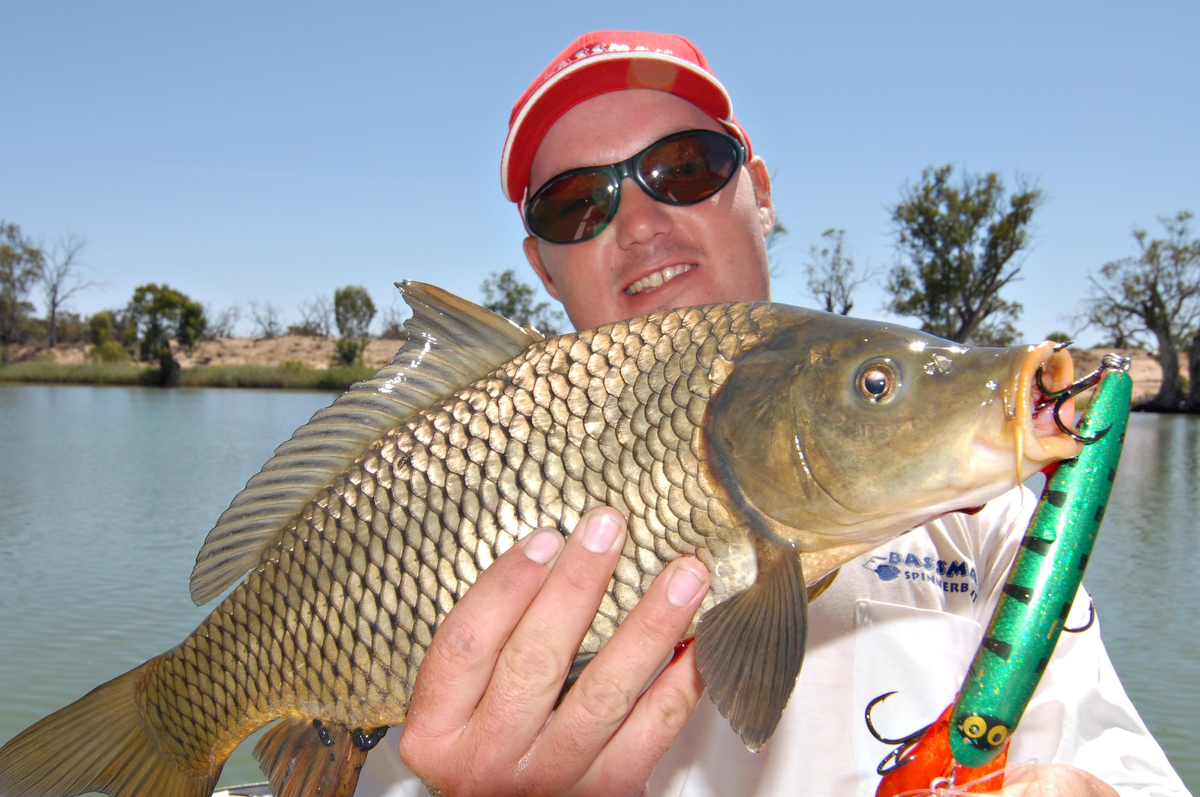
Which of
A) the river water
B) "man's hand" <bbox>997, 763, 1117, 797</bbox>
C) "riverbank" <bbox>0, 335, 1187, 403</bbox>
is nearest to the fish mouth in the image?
"man's hand" <bbox>997, 763, 1117, 797</bbox>

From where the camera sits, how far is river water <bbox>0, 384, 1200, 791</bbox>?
5.34 m

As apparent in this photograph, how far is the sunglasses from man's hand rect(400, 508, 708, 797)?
49.0 inches

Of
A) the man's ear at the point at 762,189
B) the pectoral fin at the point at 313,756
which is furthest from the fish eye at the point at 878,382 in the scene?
the man's ear at the point at 762,189

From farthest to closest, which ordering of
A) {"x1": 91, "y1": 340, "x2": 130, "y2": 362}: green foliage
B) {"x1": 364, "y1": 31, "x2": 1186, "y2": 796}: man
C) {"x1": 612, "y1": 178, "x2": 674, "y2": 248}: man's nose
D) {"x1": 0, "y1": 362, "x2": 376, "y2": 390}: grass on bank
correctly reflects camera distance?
{"x1": 91, "y1": 340, "x2": 130, "y2": 362}: green foliage
{"x1": 0, "y1": 362, "x2": 376, "y2": 390}: grass on bank
{"x1": 612, "y1": 178, "x2": 674, "y2": 248}: man's nose
{"x1": 364, "y1": 31, "x2": 1186, "y2": 796}: man

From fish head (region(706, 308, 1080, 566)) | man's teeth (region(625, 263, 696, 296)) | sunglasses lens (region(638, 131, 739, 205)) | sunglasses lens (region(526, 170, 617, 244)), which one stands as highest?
sunglasses lens (region(638, 131, 739, 205))

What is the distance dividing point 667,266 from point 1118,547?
28.6 ft

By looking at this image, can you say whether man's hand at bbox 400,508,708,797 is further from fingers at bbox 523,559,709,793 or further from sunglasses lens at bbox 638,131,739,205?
sunglasses lens at bbox 638,131,739,205

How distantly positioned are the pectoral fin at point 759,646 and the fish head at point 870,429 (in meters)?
0.06

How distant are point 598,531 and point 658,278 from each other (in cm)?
121

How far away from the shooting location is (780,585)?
111cm

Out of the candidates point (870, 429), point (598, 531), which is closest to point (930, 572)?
point (870, 429)

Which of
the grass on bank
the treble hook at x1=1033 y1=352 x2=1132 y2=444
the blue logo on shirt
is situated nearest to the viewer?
the treble hook at x1=1033 y1=352 x2=1132 y2=444

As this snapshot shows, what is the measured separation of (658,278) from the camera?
87.5 inches

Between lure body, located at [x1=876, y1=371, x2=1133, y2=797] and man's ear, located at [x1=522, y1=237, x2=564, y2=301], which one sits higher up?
man's ear, located at [x1=522, y1=237, x2=564, y2=301]
